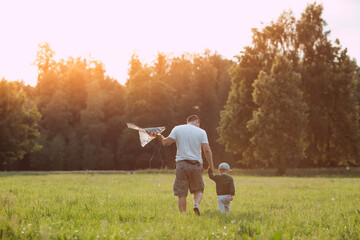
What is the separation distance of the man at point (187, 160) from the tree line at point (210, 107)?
98.2 ft

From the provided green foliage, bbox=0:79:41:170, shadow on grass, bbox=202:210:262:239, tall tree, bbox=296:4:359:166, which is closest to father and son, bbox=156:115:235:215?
shadow on grass, bbox=202:210:262:239

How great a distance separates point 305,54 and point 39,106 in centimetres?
4148

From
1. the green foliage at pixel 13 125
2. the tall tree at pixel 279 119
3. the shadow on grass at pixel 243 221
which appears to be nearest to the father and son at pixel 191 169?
the shadow on grass at pixel 243 221

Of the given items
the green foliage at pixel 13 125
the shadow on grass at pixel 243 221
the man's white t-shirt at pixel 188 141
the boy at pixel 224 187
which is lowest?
the shadow on grass at pixel 243 221

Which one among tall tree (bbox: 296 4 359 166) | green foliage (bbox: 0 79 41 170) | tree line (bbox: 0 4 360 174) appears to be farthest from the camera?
green foliage (bbox: 0 79 41 170)

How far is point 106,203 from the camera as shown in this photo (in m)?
10.5

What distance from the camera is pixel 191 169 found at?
938cm

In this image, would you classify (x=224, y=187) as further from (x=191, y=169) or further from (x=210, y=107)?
(x=210, y=107)

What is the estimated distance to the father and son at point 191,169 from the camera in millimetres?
9352

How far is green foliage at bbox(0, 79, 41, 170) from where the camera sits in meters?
46.3

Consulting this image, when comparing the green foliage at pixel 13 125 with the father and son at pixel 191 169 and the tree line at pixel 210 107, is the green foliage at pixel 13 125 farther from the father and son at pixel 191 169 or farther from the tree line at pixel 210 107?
the father and son at pixel 191 169

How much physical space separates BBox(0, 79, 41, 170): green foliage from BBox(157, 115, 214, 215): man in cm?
4110

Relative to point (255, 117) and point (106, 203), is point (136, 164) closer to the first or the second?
point (255, 117)

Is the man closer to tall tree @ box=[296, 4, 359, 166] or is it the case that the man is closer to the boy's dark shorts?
the boy's dark shorts
